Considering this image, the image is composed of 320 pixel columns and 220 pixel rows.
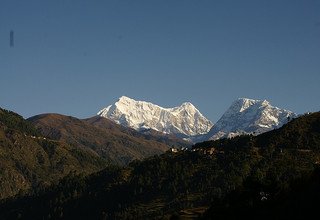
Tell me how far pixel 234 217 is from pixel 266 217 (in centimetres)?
1860

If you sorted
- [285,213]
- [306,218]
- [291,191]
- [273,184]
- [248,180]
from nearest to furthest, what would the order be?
[306,218], [285,213], [291,191], [273,184], [248,180]

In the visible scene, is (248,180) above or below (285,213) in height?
above

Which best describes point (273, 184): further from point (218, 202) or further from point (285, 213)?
point (285, 213)

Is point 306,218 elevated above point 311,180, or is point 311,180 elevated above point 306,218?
point 311,180

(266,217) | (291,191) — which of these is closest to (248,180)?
(291,191)

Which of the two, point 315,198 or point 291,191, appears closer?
point 315,198

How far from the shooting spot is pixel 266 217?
13175 centimetres

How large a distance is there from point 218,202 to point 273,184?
21.4m

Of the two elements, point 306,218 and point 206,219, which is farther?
point 206,219

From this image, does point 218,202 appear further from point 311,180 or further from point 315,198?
point 315,198

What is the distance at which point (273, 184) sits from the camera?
165m

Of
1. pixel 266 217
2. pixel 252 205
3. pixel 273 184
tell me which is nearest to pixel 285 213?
pixel 266 217

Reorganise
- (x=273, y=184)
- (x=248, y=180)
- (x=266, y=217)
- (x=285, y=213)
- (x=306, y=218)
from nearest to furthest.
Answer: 1. (x=306, y=218)
2. (x=285, y=213)
3. (x=266, y=217)
4. (x=273, y=184)
5. (x=248, y=180)

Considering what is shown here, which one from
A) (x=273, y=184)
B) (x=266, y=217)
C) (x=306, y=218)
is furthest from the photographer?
(x=273, y=184)
